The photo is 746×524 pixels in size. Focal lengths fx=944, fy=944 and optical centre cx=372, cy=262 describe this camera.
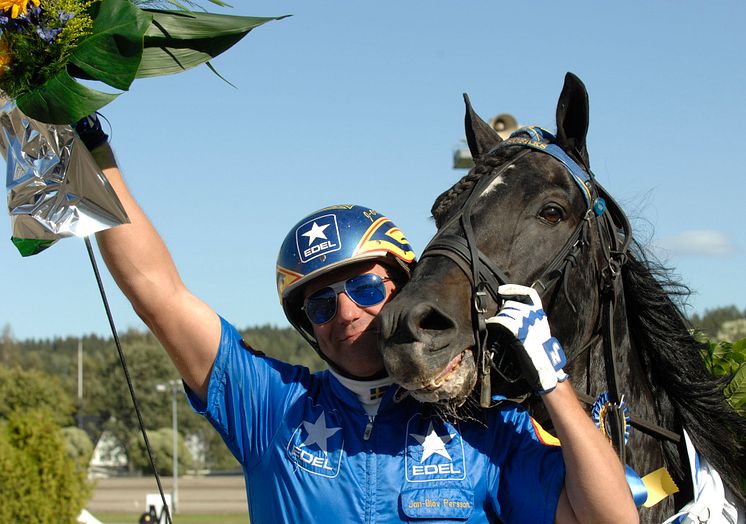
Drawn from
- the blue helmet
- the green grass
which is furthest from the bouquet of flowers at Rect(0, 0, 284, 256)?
the green grass

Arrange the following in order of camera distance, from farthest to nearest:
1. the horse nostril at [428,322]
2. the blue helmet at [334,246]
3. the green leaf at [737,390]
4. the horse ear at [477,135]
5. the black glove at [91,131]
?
→ the green leaf at [737,390], the horse ear at [477,135], the blue helmet at [334,246], the black glove at [91,131], the horse nostril at [428,322]

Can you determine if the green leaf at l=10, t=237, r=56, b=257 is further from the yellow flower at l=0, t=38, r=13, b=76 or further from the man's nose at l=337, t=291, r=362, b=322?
the man's nose at l=337, t=291, r=362, b=322

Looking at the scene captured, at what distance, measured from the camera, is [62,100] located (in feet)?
9.34

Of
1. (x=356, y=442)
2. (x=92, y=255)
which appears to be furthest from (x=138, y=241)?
(x=356, y=442)

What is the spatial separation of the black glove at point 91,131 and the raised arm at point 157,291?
21 millimetres

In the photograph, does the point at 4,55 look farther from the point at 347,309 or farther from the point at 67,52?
the point at 347,309

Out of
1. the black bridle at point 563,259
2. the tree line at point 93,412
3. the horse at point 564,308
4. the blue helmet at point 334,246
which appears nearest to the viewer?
the horse at point 564,308

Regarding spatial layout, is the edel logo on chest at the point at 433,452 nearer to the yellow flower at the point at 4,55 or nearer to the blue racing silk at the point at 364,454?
the blue racing silk at the point at 364,454

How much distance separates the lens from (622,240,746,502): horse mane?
11.9 ft

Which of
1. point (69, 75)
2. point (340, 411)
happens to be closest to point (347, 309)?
point (340, 411)

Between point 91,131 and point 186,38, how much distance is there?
0.45 m

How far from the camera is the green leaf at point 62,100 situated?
2.85 metres

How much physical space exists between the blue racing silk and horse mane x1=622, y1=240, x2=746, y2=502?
0.80 meters

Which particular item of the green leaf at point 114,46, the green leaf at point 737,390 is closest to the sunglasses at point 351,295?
the green leaf at point 114,46
